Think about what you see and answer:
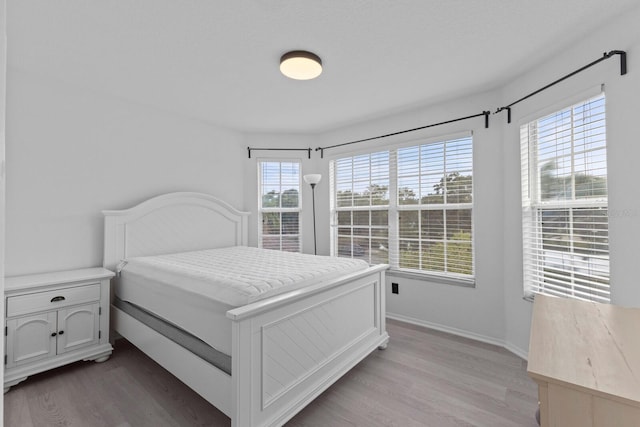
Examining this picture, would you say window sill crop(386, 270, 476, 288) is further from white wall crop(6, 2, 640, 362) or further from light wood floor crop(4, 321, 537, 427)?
light wood floor crop(4, 321, 537, 427)

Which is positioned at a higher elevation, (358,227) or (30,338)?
(358,227)

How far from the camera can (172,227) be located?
10.7ft

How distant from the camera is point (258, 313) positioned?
61.2 inches

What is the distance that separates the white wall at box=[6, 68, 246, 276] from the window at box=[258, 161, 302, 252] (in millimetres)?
1109

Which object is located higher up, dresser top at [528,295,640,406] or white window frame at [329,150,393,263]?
white window frame at [329,150,393,263]

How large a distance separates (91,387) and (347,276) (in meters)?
1.97

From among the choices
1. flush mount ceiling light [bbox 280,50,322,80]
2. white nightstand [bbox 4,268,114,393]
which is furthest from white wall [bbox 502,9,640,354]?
white nightstand [bbox 4,268,114,393]

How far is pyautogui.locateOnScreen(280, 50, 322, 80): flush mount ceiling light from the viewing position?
2135mm

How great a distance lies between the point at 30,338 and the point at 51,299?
0.92ft

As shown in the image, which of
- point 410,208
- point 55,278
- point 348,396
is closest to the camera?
point 348,396

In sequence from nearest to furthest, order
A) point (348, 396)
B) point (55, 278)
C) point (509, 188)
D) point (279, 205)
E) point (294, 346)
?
point (294, 346) → point (348, 396) → point (55, 278) → point (509, 188) → point (279, 205)

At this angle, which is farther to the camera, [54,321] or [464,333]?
[464,333]

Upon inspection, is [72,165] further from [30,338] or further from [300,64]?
[300,64]

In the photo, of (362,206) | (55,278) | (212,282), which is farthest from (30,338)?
(362,206)
